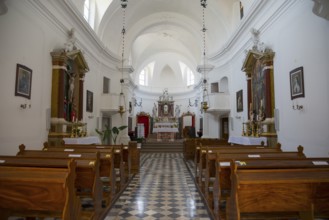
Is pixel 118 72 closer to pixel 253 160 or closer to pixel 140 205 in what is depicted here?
pixel 140 205

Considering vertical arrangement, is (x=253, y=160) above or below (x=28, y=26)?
below

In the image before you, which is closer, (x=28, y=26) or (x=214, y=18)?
(x=28, y=26)

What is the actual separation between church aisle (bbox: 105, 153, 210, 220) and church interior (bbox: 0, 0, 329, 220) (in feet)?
0.13

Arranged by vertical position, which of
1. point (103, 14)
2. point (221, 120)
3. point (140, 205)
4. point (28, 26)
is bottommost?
point (140, 205)

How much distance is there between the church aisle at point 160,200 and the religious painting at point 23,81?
3.57m

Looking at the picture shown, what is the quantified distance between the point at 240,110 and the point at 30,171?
33.0 feet

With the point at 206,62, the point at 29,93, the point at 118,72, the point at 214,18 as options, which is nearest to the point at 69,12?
the point at 29,93

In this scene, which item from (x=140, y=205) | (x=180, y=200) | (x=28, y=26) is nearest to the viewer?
(x=140, y=205)

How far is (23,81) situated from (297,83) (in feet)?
22.9

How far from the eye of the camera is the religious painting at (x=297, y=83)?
6234 millimetres

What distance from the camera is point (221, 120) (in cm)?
1528

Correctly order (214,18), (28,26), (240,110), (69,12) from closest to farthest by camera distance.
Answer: (28,26), (69,12), (240,110), (214,18)

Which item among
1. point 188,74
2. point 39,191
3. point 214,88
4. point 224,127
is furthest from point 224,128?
point 39,191

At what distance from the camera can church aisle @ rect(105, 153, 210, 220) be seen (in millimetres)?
4242
